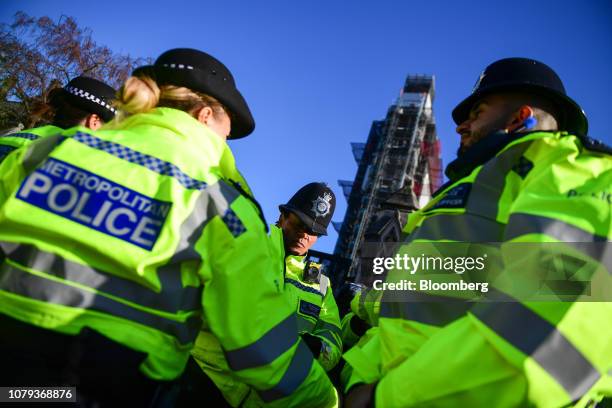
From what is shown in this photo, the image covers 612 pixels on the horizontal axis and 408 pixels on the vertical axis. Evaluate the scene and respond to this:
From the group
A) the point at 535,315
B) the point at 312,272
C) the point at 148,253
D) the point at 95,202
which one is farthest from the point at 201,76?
the point at 312,272

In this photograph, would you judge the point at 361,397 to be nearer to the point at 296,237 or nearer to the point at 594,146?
the point at 594,146

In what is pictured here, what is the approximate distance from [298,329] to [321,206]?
2.09 metres

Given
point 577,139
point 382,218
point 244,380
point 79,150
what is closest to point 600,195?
point 577,139

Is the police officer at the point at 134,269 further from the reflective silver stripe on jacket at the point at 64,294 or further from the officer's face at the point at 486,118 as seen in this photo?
the officer's face at the point at 486,118

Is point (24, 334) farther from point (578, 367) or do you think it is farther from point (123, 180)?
point (578, 367)

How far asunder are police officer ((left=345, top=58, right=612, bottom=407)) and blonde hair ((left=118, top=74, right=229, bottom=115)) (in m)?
1.25

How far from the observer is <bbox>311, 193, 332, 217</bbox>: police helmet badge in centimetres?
451

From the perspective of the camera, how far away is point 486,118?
6.73ft

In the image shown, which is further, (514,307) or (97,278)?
(97,278)

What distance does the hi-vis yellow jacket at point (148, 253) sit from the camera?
132 centimetres

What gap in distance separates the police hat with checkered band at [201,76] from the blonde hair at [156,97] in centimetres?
3

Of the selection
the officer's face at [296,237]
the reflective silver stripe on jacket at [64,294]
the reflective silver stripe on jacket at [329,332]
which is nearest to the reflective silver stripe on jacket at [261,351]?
the reflective silver stripe on jacket at [64,294]

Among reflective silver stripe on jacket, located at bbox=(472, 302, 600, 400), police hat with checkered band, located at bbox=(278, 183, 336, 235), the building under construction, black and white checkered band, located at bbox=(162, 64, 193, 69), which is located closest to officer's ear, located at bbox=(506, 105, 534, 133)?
reflective silver stripe on jacket, located at bbox=(472, 302, 600, 400)
